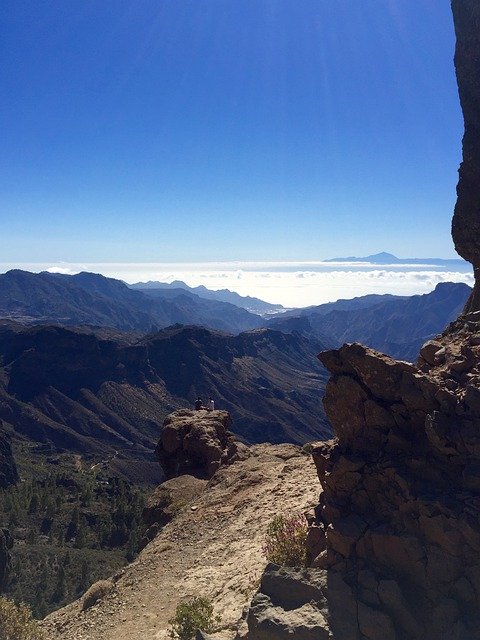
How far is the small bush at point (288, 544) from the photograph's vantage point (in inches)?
621

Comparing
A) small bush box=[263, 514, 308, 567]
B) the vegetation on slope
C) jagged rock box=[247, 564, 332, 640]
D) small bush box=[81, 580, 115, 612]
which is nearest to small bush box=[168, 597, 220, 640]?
jagged rock box=[247, 564, 332, 640]

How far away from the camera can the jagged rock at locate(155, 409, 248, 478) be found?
118 feet

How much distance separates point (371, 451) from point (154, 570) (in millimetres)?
10804

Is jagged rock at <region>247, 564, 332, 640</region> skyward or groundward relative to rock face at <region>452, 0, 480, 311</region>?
groundward

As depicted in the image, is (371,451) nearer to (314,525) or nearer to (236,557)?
(314,525)

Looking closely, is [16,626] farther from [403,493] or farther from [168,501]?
[168,501]

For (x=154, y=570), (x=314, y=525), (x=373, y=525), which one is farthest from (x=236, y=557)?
(x=373, y=525)

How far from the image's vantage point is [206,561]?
2012 cm

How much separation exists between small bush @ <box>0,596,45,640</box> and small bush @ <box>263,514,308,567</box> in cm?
841

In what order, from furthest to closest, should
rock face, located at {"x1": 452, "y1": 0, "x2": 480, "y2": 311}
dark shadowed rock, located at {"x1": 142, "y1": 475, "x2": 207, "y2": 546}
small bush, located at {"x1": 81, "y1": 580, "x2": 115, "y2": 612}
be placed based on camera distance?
rock face, located at {"x1": 452, "y1": 0, "x2": 480, "y2": 311} → dark shadowed rock, located at {"x1": 142, "y1": 475, "x2": 207, "y2": 546} → small bush, located at {"x1": 81, "y1": 580, "x2": 115, "y2": 612}

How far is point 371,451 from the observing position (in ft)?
52.9

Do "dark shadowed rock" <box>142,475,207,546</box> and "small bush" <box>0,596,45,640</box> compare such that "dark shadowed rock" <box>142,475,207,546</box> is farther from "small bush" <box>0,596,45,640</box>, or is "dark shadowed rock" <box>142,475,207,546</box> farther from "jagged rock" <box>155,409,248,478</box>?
"small bush" <box>0,596,45,640</box>

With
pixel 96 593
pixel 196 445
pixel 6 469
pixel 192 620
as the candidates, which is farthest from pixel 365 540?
pixel 6 469

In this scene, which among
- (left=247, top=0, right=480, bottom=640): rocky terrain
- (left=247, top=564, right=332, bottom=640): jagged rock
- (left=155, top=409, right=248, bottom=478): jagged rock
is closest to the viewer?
(left=247, top=564, right=332, bottom=640): jagged rock
